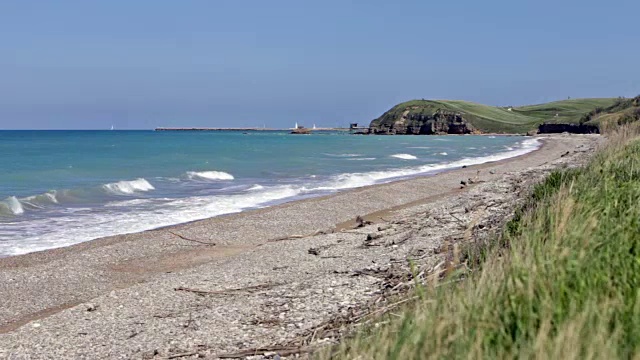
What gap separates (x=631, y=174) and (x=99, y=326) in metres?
6.60

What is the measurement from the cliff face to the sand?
147486 mm

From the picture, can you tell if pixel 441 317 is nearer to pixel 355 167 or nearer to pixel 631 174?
pixel 631 174

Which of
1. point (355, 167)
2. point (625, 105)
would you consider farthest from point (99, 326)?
point (625, 105)

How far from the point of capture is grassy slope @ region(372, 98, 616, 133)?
159 metres

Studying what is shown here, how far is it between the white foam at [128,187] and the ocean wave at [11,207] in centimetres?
501

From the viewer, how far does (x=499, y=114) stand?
186750 millimetres

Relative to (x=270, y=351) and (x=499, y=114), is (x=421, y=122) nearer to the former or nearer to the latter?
(x=499, y=114)

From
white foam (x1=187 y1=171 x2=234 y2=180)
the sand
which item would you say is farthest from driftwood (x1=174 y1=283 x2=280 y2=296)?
white foam (x1=187 y1=171 x2=234 y2=180)

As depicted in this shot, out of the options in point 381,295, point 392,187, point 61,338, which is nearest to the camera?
point 381,295

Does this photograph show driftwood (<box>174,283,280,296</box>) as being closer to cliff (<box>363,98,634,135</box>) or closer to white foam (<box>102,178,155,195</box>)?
white foam (<box>102,178,155,195</box>)

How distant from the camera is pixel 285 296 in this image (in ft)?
26.6

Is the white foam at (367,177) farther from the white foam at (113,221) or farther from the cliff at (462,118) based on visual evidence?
the cliff at (462,118)

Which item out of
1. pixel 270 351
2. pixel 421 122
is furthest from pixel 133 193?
pixel 421 122

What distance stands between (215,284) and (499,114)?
18536cm
